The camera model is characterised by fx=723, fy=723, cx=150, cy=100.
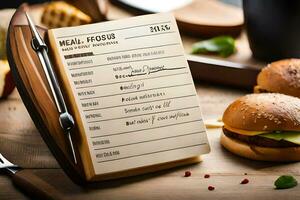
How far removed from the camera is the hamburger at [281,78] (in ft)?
7.82

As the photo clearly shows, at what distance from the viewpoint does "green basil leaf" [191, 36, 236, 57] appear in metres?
2.81

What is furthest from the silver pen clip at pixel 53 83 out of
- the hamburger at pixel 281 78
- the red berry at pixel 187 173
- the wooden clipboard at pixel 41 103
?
the hamburger at pixel 281 78

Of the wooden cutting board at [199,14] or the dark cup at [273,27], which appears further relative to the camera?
the wooden cutting board at [199,14]

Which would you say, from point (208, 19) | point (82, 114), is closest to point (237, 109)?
point (82, 114)

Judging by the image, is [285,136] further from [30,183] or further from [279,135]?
[30,183]

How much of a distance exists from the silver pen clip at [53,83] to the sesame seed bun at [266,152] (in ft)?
1.62

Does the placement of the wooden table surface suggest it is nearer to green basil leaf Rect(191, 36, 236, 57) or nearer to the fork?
the fork

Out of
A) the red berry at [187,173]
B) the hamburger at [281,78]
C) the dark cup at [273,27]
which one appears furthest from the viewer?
the dark cup at [273,27]

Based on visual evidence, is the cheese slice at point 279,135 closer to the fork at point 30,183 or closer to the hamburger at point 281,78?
the hamburger at point 281,78

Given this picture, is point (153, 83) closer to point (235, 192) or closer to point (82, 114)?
point (82, 114)

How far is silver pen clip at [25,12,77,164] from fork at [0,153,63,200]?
0.10 metres

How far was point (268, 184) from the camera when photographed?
75.4 inches

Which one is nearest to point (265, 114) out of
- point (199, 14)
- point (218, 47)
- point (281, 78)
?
point (281, 78)

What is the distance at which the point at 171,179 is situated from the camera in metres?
1.94
